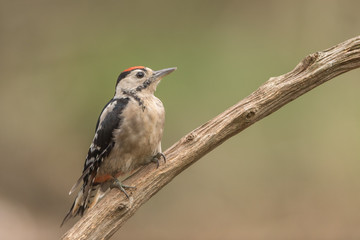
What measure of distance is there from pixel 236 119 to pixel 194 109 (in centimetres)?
304

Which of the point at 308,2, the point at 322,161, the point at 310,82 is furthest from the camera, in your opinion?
the point at 308,2

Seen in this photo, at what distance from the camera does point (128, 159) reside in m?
2.88

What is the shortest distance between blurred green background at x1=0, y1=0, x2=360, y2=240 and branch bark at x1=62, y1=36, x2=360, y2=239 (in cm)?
277

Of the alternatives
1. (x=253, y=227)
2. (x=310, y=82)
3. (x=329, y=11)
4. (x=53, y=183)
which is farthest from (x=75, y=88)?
(x=310, y=82)

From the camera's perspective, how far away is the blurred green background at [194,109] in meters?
5.46

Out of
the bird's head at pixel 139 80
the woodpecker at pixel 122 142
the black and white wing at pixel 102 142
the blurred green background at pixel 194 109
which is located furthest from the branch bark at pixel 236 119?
the blurred green background at pixel 194 109

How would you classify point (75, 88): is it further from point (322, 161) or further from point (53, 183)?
point (322, 161)

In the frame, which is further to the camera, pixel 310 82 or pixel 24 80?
pixel 24 80

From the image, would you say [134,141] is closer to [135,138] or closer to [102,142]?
[135,138]

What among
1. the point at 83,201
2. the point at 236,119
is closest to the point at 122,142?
the point at 83,201

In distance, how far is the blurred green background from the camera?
5465mm

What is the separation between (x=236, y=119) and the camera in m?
2.54

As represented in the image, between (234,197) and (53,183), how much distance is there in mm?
2256

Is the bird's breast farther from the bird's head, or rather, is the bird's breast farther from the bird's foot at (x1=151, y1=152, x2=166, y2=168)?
the bird's head
